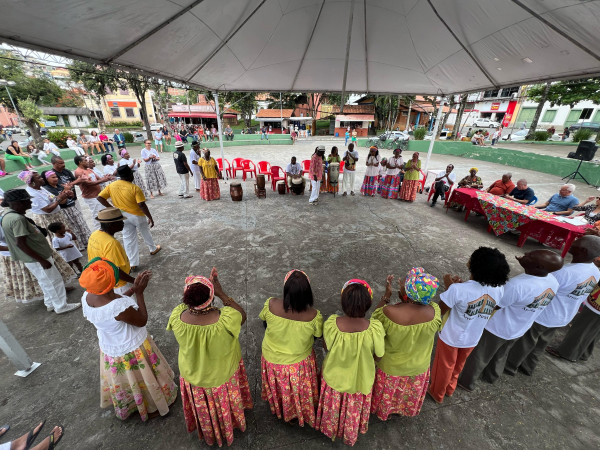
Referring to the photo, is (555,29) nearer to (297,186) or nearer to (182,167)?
(297,186)

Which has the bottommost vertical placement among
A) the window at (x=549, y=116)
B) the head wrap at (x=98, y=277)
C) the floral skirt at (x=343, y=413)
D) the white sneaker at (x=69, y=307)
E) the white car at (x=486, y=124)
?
the white sneaker at (x=69, y=307)

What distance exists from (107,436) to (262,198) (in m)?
6.97

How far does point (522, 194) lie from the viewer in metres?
6.54

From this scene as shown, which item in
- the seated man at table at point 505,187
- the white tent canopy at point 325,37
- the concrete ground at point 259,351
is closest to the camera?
the concrete ground at point 259,351

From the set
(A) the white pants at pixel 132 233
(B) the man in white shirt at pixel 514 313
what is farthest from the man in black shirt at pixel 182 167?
(B) the man in white shirt at pixel 514 313

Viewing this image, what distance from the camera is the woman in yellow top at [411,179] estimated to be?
26.1 feet

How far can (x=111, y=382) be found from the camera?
6.86 feet

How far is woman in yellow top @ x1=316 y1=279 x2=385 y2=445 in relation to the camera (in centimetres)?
168

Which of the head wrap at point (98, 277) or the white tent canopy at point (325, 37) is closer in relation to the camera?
the head wrap at point (98, 277)

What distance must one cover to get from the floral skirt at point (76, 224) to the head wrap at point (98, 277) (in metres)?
3.83

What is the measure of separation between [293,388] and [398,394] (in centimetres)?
94

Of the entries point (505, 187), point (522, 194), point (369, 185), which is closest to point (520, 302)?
point (522, 194)

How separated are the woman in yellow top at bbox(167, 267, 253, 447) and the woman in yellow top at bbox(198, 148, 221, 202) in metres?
6.28

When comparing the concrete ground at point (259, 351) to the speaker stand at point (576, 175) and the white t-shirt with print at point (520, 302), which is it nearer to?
the white t-shirt with print at point (520, 302)
